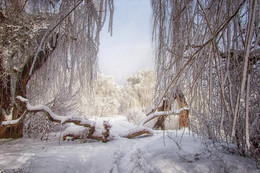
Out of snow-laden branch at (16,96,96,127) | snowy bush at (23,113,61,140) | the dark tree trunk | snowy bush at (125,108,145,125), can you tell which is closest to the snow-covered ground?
snow-laden branch at (16,96,96,127)

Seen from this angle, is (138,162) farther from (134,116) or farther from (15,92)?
(134,116)

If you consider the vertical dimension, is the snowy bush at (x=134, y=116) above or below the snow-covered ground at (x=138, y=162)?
below

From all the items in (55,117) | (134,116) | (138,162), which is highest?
(55,117)

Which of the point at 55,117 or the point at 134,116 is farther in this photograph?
the point at 134,116

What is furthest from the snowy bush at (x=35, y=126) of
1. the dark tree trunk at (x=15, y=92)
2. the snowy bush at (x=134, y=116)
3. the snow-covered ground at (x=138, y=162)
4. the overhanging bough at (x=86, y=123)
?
the snowy bush at (x=134, y=116)

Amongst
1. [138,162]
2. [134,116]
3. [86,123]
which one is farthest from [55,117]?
[134,116]

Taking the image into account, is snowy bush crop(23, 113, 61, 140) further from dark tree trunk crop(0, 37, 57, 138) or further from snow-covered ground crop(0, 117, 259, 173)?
snow-covered ground crop(0, 117, 259, 173)

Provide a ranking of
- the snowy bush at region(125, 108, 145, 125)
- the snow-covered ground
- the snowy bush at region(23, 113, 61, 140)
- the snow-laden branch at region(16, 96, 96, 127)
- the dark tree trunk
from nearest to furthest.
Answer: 1. the snow-covered ground
2. the snow-laden branch at region(16, 96, 96, 127)
3. the dark tree trunk
4. the snowy bush at region(23, 113, 61, 140)
5. the snowy bush at region(125, 108, 145, 125)

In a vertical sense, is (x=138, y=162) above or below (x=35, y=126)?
below

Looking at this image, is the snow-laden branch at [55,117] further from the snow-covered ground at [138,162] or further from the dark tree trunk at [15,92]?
the snow-covered ground at [138,162]

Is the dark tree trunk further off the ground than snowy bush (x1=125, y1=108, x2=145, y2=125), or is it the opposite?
the dark tree trunk

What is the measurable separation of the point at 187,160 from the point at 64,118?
2.70 metres

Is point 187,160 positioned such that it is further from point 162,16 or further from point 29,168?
point 29,168

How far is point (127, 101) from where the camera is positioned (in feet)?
50.0
